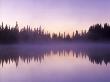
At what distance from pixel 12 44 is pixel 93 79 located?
3526cm

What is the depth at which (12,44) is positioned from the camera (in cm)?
4288

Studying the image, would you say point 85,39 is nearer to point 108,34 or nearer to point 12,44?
point 108,34

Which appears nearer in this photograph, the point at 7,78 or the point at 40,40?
the point at 7,78

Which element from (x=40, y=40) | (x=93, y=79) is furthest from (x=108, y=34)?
(x=93, y=79)

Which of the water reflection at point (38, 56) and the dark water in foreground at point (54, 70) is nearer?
the dark water in foreground at point (54, 70)

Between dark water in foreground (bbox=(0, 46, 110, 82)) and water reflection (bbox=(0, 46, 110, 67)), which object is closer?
dark water in foreground (bbox=(0, 46, 110, 82))

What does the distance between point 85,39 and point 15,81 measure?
52.4m

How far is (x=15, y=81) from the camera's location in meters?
7.99

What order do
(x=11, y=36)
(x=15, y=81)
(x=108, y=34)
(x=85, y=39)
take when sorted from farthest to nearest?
(x=85, y=39), (x=108, y=34), (x=11, y=36), (x=15, y=81)

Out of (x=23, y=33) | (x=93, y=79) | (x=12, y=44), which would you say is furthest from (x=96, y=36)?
(x=93, y=79)

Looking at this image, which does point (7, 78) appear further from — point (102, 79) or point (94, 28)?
point (94, 28)

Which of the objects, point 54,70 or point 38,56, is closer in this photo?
point 54,70

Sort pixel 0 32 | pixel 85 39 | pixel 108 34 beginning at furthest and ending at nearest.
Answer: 1. pixel 85 39
2. pixel 108 34
3. pixel 0 32

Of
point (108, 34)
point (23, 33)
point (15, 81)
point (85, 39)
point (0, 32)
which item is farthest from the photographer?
point (85, 39)
